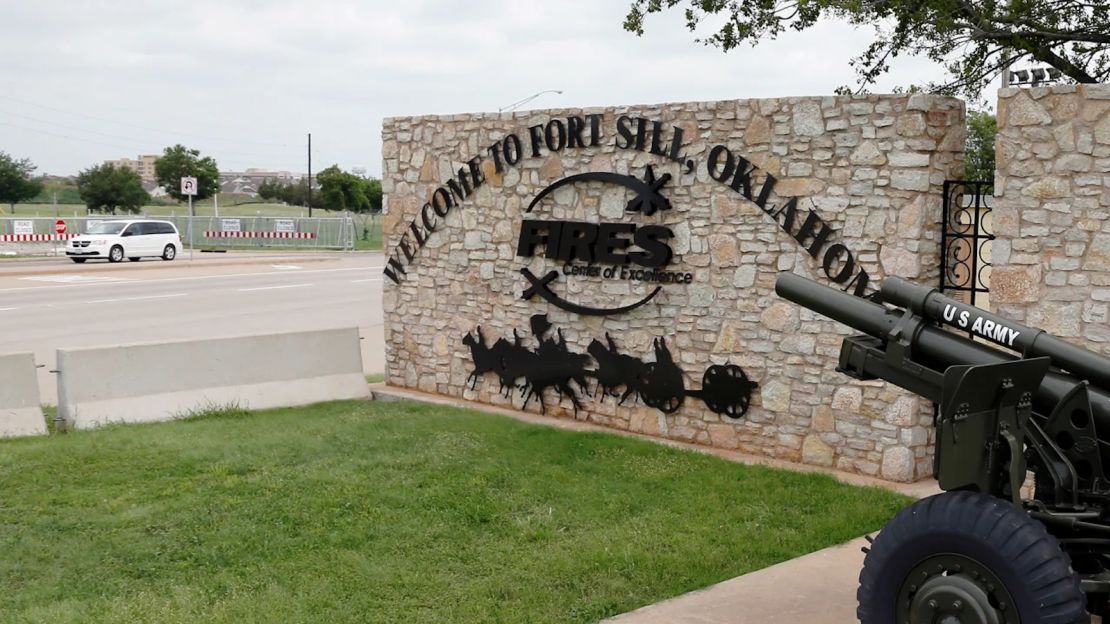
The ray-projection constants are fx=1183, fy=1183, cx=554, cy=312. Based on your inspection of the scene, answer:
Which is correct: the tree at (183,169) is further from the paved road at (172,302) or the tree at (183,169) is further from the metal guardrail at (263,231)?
the paved road at (172,302)

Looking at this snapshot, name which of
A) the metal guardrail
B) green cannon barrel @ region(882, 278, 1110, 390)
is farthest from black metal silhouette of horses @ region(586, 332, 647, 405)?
the metal guardrail

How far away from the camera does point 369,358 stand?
1667 centimetres

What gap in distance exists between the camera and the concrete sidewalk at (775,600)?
19.6 feet

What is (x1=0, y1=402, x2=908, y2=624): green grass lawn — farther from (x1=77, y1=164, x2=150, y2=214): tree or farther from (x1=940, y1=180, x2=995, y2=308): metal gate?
(x1=77, y1=164, x2=150, y2=214): tree

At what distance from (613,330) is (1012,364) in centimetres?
646

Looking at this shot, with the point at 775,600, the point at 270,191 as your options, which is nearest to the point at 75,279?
the point at 775,600

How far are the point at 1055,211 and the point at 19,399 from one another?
865 centimetres

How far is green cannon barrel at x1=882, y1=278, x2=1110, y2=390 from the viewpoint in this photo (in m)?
5.12

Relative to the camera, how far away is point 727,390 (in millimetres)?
10164

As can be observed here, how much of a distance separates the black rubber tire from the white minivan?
1401 inches

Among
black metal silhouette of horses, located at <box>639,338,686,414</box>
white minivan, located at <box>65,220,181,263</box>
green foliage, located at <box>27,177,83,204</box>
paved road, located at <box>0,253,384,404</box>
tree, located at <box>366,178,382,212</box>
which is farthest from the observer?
green foliage, located at <box>27,177,83,204</box>

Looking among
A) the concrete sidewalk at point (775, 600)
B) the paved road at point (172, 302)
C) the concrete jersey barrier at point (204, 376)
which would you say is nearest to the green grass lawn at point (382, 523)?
the concrete sidewalk at point (775, 600)

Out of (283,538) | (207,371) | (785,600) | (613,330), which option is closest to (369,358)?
(207,371)

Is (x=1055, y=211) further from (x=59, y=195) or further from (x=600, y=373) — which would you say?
(x=59, y=195)
